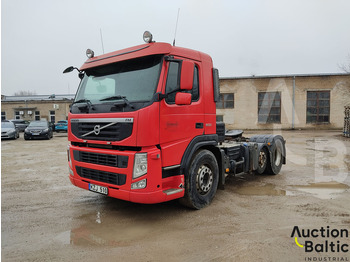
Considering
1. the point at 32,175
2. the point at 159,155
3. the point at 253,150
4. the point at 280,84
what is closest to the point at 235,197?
the point at 253,150

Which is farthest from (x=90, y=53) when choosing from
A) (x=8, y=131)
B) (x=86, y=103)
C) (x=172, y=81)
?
(x=8, y=131)

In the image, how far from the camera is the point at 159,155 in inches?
154

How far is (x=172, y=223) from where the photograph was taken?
4.25 m

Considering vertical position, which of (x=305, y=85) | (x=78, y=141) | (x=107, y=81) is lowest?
(x=78, y=141)

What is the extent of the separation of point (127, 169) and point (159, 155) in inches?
20.1

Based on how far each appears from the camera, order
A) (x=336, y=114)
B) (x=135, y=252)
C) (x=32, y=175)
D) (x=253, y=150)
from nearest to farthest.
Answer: (x=135, y=252) → (x=253, y=150) → (x=32, y=175) → (x=336, y=114)

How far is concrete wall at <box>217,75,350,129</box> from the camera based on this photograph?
79.0 feet

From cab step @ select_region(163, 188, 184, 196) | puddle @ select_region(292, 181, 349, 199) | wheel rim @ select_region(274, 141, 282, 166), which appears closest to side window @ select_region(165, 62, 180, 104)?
cab step @ select_region(163, 188, 184, 196)

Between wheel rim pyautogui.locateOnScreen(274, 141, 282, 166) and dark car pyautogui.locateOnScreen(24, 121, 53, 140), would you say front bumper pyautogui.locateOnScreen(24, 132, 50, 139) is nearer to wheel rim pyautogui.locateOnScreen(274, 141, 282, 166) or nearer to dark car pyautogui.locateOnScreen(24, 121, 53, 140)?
dark car pyautogui.locateOnScreen(24, 121, 53, 140)

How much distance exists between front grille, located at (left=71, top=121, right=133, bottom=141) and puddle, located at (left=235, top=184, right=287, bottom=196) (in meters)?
3.23

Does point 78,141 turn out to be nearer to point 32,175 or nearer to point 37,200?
point 37,200

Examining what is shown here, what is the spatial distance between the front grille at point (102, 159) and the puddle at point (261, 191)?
307cm

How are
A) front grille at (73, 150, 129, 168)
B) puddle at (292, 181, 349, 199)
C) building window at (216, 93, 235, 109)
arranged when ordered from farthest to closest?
building window at (216, 93, 235, 109), puddle at (292, 181, 349, 199), front grille at (73, 150, 129, 168)

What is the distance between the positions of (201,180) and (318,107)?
23648 mm
